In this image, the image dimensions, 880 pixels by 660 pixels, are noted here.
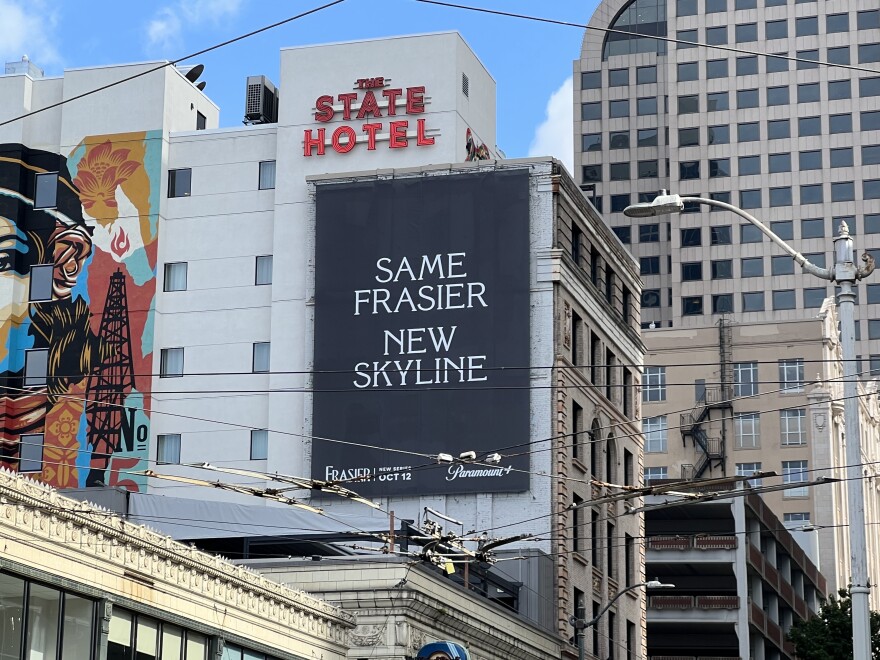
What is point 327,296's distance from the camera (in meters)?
66.8

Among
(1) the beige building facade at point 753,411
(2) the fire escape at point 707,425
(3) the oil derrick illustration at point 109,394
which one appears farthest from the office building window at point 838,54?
(3) the oil derrick illustration at point 109,394

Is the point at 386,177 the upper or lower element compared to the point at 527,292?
upper

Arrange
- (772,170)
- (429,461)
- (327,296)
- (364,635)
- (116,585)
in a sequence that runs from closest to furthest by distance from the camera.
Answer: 1. (116,585)
2. (364,635)
3. (429,461)
4. (327,296)
5. (772,170)

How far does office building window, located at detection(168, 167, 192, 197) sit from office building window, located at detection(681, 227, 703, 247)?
3875 inches

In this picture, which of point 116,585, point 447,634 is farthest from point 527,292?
point 116,585

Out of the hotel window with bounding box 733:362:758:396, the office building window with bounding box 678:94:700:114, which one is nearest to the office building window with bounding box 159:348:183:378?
the hotel window with bounding box 733:362:758:396

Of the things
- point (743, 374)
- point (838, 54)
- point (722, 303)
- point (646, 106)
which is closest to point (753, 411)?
point (743, 374)

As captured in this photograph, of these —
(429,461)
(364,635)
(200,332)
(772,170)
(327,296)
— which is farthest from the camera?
A: (772,170)

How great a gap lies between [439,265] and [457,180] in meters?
3.53

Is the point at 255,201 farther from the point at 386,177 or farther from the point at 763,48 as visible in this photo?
the point at 763,48

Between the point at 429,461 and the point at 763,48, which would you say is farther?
the point at 763,48

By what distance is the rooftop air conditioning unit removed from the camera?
77.1m

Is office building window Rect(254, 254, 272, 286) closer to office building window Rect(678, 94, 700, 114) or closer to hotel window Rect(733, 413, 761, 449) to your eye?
hotel window Rect(733, 413, 761, 449)

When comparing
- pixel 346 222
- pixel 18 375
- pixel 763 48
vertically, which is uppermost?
pixel 763 48
